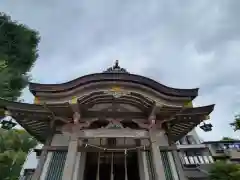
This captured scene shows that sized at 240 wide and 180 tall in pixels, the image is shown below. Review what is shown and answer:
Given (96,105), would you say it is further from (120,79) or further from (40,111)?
(40,111)

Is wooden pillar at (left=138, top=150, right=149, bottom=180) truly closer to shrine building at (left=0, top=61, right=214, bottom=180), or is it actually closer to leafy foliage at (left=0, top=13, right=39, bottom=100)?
shrine building at (left=0, top=61, right=214, bottom=180)

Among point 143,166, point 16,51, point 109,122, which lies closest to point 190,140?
point 143,166

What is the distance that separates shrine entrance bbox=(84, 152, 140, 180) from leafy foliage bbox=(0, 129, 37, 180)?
14.4 feet

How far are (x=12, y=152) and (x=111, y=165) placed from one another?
5651 millimetres

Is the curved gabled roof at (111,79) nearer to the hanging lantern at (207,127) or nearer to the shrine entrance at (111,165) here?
the hanging lantern at (207,127)

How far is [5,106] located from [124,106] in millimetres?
3250

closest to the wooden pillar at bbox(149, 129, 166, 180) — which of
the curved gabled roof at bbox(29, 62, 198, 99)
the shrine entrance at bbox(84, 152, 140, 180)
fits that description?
the shrine entrance at bbox(84, 152, 140, 180)

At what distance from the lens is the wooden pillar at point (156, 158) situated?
440 cm

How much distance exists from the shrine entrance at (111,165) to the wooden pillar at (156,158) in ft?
3.00

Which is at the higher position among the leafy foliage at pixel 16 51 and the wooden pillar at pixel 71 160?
the leafy foliage at pixel 16 51

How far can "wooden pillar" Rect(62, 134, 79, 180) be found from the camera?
420 centimetres

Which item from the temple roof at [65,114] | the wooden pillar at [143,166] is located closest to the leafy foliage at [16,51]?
the temple roof at [65,114]

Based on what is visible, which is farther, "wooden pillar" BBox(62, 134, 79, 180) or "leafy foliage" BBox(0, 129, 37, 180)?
"leafy foliage" BBox(0, 129, 37, 180)

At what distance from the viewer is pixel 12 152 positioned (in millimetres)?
8492
